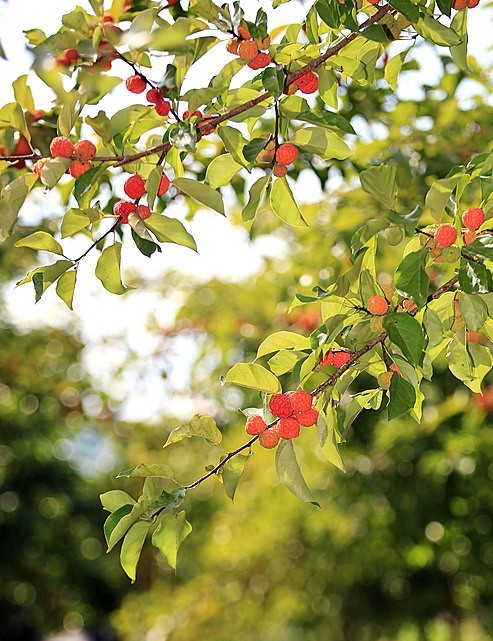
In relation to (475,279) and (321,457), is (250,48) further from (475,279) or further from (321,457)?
(321,457)

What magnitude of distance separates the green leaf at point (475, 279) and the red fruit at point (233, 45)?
0.97 feet

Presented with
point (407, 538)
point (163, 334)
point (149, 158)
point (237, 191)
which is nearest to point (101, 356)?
point (163, 334)

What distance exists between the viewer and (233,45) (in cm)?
74

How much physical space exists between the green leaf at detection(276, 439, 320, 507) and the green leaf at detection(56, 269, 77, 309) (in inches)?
9.1

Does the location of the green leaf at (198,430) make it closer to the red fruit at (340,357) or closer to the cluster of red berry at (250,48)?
the red fruit at (340,357)

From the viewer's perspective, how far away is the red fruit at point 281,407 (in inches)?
28.1

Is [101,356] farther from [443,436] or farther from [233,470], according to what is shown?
[233,470]

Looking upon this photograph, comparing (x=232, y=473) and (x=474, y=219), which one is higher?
(x=474, y=219)

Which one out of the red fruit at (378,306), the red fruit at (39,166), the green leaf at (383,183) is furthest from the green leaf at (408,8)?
the red fruit at (39,166)

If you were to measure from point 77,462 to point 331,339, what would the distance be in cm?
709

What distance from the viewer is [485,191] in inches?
25.3

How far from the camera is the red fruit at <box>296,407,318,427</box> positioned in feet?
2.33

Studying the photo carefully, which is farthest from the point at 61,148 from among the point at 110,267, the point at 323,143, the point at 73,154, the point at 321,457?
the point at 321,457

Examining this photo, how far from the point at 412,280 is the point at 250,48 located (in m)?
0.26
